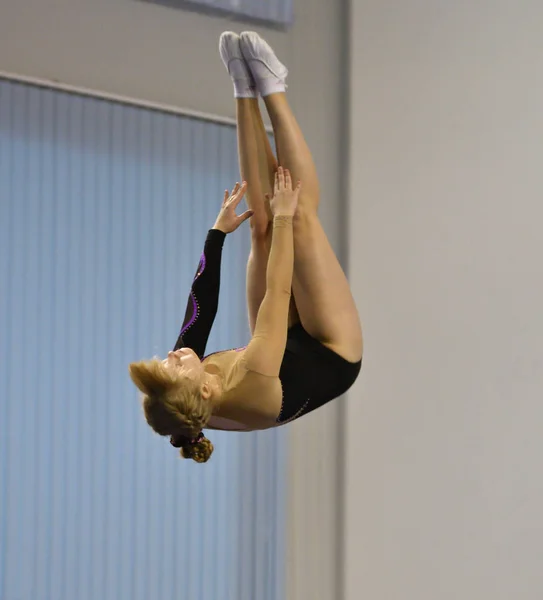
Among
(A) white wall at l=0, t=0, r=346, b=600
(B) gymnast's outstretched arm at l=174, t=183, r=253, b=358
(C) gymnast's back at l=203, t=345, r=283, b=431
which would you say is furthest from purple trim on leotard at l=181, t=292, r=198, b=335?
(A) white wall at l=0, t=0, r=346, b=600

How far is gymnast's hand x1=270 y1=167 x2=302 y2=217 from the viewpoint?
215 cm

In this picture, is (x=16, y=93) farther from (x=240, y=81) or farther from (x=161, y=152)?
(x=240, y=81)

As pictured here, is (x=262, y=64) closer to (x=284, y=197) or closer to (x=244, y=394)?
(x=284, y=197)

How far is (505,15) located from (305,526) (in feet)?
7.88

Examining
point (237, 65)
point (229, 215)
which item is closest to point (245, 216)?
point (229, 215)

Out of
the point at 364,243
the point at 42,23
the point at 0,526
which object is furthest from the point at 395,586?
the point at 42,23

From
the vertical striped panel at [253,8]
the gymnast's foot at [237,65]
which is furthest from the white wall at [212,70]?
the gymnast's foot at [237,65]

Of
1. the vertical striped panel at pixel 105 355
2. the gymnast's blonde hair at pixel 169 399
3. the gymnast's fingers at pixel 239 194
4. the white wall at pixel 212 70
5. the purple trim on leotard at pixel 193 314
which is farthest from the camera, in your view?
the white wall at pixel 212 70

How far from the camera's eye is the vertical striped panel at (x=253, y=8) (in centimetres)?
358

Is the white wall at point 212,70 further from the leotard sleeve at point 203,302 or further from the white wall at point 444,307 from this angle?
the leotard sleeve at point 203,302

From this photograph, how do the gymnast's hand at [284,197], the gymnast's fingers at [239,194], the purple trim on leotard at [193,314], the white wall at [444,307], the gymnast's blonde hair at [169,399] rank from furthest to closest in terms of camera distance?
1. the white wall at [444,307]
2. the gymnast's fingers at [239,194]
3. the purple trim on leotard at [193,314]
4. the gymnast's hand at [284,197]
5. the gymnast's blonde hair at [169,399]

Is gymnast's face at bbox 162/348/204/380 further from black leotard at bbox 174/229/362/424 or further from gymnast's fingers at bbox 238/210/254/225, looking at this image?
gymnast's fingers at bbox 238/210/254/225

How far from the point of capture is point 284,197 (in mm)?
2180

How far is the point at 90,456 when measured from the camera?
10.3ft
